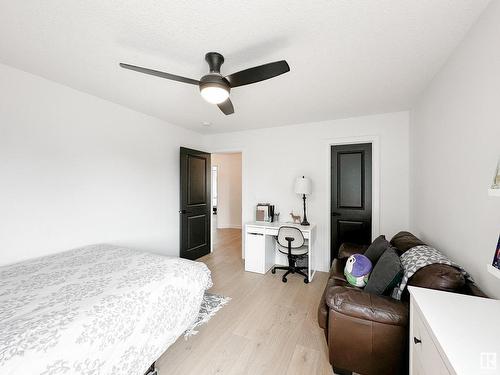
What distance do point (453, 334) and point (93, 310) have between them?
175cm

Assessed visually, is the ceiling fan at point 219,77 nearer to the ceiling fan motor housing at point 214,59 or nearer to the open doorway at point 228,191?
the ceiling fan motor housing at point 214,59

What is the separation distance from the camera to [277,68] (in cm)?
147

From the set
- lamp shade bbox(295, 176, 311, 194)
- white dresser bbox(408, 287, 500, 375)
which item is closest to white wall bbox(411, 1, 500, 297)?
white dresser bbox(408, 287, 500, 375)

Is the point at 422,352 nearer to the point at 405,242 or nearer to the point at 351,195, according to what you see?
the point at 405,242

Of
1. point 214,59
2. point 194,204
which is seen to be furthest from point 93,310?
point 194,204

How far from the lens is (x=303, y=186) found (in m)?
3.39

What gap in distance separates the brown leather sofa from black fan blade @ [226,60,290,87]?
5.39 feet

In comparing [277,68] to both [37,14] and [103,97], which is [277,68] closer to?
[37,14]

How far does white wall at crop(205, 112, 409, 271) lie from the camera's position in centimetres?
312

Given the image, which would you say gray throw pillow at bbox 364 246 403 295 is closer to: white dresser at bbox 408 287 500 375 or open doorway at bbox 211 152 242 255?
white dresser at bbox 408 287 500 375

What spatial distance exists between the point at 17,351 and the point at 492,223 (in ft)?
8.19

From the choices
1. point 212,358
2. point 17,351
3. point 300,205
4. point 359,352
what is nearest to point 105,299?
point 17,351

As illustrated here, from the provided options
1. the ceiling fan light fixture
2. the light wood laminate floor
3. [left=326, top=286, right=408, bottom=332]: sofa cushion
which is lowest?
the light wood laminate floor

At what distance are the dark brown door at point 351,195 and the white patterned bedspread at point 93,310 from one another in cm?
241
